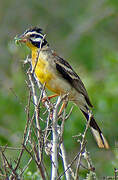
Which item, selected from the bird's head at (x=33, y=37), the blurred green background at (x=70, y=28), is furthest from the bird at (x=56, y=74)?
the blurred green background at (x=70, y=28)

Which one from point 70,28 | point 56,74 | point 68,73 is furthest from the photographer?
point 70,28

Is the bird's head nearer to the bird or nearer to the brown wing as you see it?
the bird

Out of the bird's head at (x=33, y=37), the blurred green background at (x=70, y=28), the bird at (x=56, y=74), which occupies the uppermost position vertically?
the blurred green background at (x=70, y=28)

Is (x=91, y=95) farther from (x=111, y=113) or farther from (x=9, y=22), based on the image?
(x=9, y=22)

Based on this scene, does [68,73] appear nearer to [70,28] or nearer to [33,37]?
[33,37]

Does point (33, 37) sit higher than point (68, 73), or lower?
higher

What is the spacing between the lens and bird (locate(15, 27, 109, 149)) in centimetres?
616

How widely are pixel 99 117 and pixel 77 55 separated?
462 centimetres

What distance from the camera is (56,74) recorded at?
628 cm

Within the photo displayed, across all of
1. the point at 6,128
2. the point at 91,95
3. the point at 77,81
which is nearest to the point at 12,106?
the point at 6,128

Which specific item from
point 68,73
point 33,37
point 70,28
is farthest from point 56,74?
point 70,28

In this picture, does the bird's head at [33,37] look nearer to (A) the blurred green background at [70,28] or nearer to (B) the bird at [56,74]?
(B) the bird at [56,74]

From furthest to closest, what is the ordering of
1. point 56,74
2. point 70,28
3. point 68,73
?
point 70,28
point 68,73
point 56,74

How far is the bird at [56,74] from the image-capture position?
6.16 m
